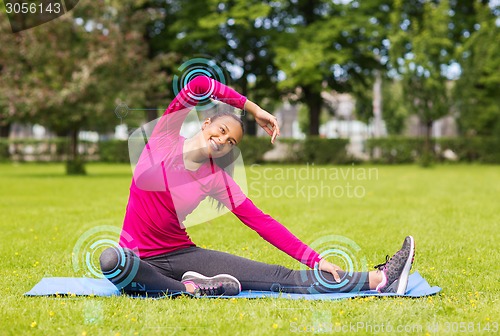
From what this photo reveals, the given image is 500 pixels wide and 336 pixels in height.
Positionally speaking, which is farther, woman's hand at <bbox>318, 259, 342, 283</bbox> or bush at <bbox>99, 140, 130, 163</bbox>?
bush at <bbox>99, 140, 130, 163</bbox>

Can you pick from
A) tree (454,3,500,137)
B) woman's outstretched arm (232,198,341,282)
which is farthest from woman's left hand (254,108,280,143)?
tree (454,3,500,137)

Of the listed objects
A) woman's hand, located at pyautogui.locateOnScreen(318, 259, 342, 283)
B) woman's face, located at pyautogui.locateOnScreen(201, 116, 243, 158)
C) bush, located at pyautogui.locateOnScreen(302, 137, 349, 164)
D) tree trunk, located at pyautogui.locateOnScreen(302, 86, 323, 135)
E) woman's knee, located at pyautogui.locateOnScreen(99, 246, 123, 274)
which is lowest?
woman's hand, located at pyautogui.locateOnScreen(318, 259, 342, 283)

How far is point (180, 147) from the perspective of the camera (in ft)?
15.3

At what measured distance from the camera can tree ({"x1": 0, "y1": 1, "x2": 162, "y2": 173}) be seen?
1898cm

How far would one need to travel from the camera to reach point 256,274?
480 centimetres

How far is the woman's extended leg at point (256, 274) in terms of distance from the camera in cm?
470

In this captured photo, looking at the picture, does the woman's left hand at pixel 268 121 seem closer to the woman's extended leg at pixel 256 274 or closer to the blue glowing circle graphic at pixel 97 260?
the woman's extended leg at pixel 256 274

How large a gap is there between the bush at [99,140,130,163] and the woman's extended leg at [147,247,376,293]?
26.1m

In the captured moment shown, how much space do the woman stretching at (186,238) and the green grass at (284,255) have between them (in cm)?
22

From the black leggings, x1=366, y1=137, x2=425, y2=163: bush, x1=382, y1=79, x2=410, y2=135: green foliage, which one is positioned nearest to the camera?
the black leggings

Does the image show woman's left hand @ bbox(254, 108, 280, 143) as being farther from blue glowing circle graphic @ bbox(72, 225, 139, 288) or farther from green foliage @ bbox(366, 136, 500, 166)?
green foliage @ bbox(366, 136, 500, 166)

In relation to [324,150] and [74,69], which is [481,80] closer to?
[324,150]

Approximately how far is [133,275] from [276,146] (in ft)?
79.6

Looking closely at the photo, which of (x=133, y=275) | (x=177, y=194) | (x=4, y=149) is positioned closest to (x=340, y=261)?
(x=177, y=194)
